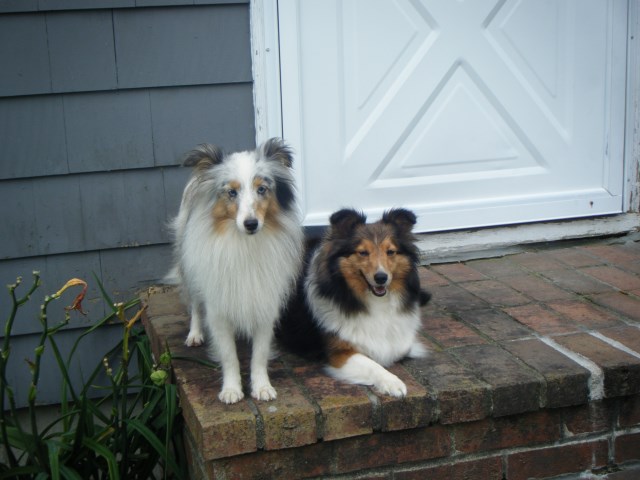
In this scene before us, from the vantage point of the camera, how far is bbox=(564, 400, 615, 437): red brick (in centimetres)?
295

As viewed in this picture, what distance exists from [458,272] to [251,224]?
1963 mm

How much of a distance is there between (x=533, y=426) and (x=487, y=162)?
1988 millimetres

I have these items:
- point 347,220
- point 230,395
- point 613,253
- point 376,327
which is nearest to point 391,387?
point 376,327

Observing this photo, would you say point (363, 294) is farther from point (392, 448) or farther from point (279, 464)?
point (279, 464)

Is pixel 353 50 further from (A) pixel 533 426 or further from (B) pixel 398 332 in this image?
(A) pixel 533 426

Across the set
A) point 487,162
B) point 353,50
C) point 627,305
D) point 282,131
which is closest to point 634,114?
point 487,162

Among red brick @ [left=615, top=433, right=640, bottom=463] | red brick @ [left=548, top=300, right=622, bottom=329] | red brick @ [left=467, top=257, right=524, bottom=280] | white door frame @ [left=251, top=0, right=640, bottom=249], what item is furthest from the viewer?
red brick @ [left=467, top=257, right=524, bottom=280]

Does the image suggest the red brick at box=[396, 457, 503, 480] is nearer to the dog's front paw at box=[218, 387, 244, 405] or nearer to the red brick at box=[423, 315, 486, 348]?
the red brick at box=[423, 315, 486, 348]

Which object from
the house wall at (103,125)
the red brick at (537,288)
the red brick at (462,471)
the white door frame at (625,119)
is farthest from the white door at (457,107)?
the red brick at (462,471)

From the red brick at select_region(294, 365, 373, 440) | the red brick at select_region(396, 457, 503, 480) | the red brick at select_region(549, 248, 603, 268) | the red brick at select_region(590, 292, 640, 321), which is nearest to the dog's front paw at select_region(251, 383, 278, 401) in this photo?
the red brick at select_region(294, 365, 373, 440)

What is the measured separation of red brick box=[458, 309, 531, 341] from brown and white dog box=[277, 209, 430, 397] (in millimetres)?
386

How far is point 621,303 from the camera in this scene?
3662mm

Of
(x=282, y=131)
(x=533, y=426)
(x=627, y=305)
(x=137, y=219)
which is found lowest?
(x=533, y=426)

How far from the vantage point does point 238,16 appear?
12.8 feet
